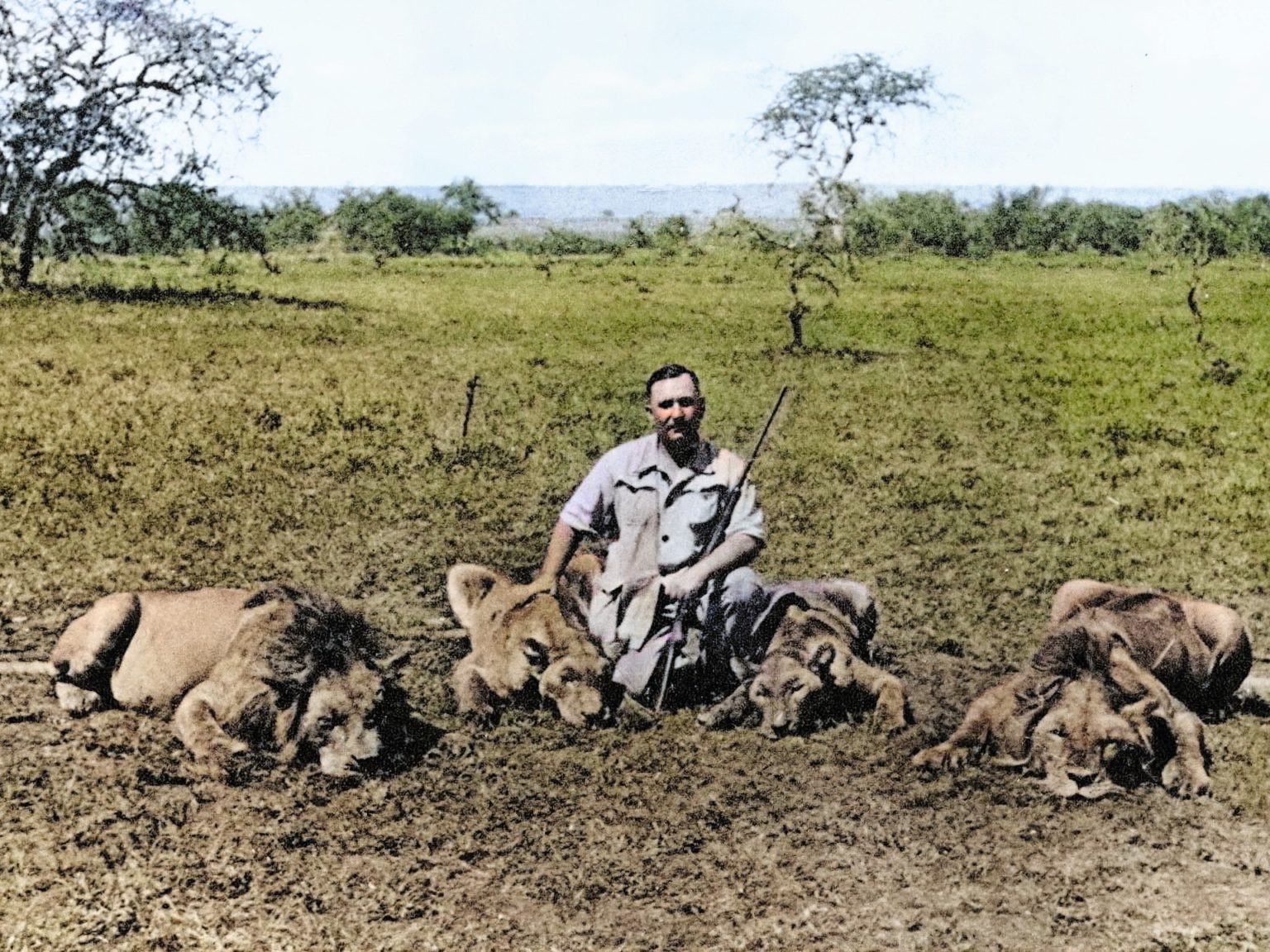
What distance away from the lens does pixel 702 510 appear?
7430 mm

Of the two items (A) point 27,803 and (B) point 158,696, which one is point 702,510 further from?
(A) point 27,803

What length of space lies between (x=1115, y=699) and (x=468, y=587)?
13.3ft

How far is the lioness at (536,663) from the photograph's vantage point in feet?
23.0

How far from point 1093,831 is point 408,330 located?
18881 millimetres

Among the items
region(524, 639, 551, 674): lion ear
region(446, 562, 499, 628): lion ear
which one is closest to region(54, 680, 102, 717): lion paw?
region(446, 562, 499, 628): lion ear

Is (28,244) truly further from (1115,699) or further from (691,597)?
(1115,699)

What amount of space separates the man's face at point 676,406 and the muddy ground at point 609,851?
1766mm

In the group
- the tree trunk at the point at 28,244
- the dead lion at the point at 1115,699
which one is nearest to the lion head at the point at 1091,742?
the dead lion at the point at 1115,699

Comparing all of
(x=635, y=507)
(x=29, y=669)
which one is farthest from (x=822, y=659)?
(x=29, y=669)

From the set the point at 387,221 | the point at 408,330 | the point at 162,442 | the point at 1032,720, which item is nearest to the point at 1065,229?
the point at 387,221

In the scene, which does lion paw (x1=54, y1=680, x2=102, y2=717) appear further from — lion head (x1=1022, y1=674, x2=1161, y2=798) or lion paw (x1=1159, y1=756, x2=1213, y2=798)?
lion paw (x1=1159, y1=756, x2=1213, y2=798)

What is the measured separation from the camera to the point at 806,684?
6.83 meters

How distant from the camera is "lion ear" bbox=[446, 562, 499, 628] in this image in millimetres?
8102

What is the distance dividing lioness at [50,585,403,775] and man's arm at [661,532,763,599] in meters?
1.73
